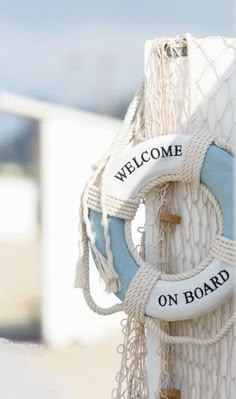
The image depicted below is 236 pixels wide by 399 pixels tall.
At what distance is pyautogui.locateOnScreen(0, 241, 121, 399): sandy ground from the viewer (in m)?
4.37

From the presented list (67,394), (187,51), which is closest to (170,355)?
(187,51)

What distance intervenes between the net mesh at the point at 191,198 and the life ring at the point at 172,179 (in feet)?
0.16

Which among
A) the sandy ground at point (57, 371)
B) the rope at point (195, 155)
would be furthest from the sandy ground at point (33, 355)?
the rope at point (195, 155)

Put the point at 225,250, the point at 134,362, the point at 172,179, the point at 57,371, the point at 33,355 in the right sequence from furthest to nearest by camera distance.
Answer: the point at 57,371, the point at 33,355, the point at 134,362, the point at 172,179, the point at 225,250

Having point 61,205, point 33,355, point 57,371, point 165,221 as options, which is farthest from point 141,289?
point 61,205

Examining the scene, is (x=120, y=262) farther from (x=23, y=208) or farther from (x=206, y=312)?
(x=23, y=208)

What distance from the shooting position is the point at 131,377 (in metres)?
2.68

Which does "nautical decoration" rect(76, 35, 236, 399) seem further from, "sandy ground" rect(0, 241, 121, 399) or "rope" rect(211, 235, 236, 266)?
"sandy ground" rect(0, 241, 121, 399)

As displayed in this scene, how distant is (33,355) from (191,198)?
269 cm

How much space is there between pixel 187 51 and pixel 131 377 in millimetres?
→ 861

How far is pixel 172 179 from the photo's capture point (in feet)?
8.18

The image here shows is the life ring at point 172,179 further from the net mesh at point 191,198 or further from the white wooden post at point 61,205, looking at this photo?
the white wooden post at point 61,205

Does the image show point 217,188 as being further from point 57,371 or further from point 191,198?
point 57,371

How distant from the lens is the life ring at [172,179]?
2402 mm
